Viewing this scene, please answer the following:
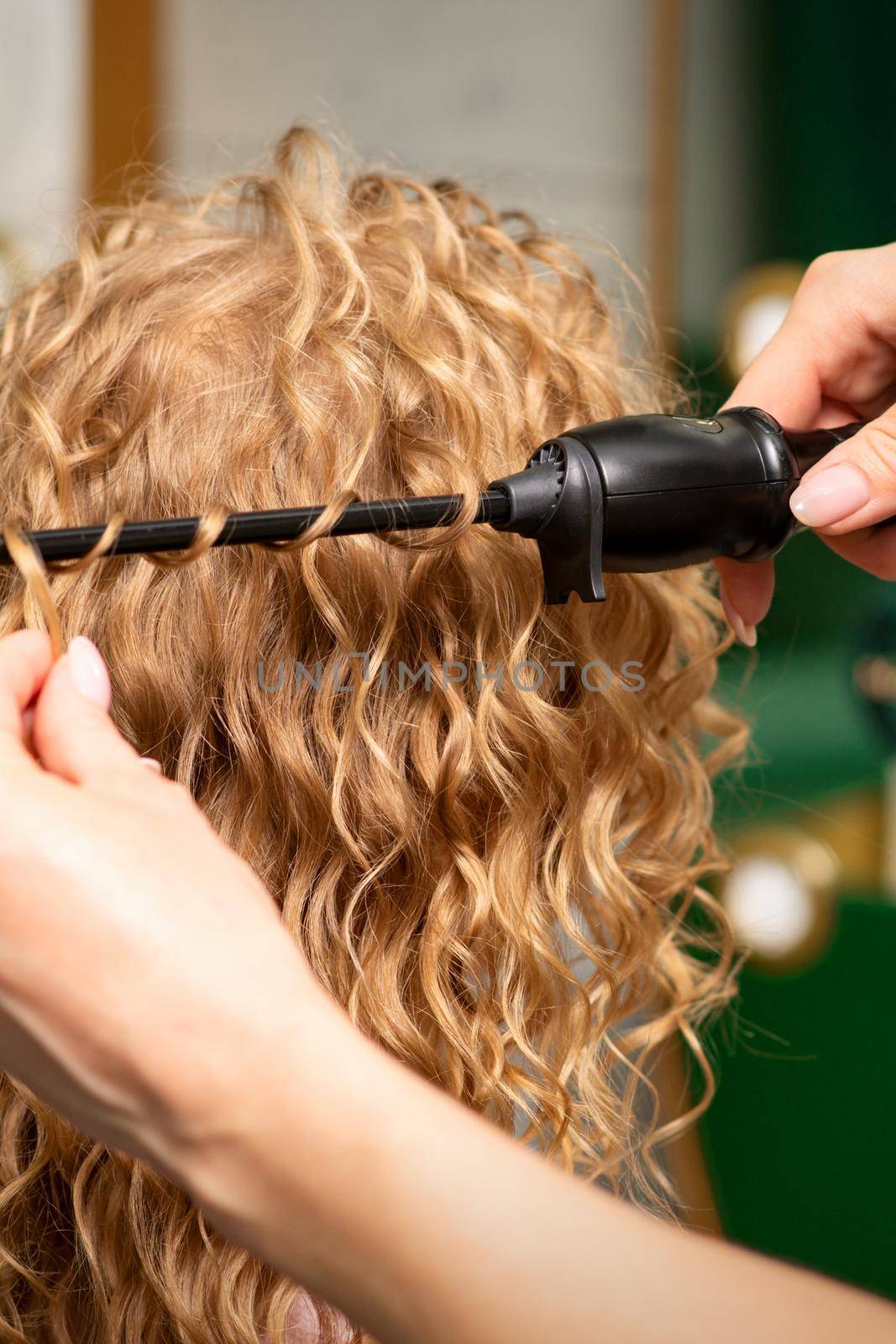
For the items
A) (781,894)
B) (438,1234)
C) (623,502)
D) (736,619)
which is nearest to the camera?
(438,1234)

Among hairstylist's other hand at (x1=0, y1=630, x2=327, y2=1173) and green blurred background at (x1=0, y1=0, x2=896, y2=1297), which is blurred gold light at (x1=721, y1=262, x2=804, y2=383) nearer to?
green blurred background at (x1=0, y1=0, x2=896, y2=1297)

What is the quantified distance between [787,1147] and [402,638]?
634mm

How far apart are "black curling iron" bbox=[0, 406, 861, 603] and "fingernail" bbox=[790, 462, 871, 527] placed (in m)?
0.02

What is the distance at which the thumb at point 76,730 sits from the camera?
295 mm

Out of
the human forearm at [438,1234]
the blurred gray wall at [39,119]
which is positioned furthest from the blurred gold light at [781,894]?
the blurred gray wall at [39,119]

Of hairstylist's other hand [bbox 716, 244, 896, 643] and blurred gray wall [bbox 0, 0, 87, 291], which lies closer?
hairstylist's other hand [bbox 716, 244, 896, 643]

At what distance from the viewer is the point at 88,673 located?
0.33m

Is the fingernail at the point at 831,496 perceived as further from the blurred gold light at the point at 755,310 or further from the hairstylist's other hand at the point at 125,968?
the blurred gold light at the point at 755,310

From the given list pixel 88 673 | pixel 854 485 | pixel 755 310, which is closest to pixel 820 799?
pixel 755 310

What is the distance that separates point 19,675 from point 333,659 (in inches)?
6.9

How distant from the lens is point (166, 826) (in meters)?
0.29

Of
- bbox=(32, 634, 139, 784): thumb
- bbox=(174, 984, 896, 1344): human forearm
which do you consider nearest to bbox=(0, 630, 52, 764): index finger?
bbox=(32, 634, 139, 784): thumb

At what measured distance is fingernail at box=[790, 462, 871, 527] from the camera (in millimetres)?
437

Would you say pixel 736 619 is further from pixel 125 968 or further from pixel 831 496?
pixel 125 968
